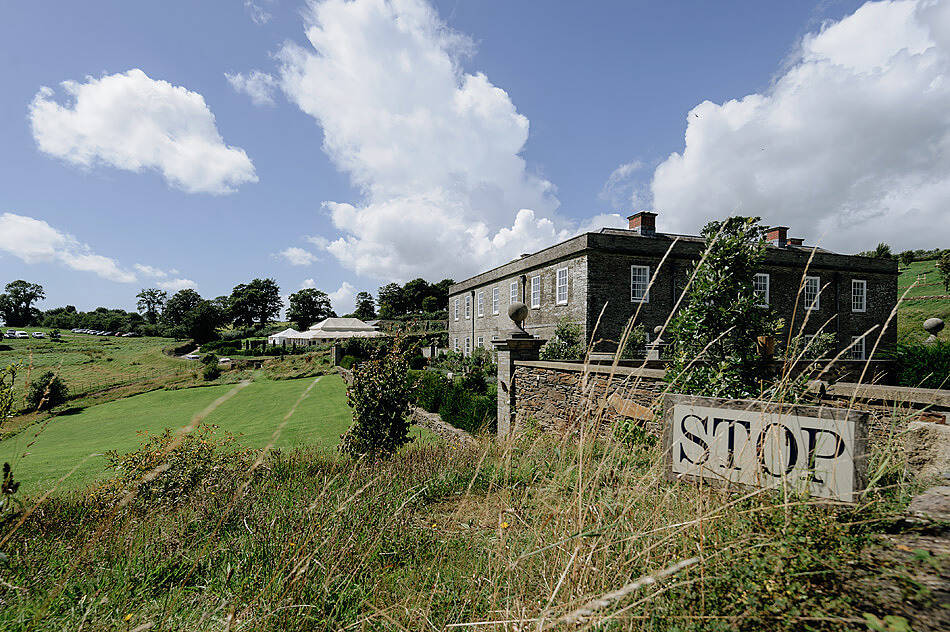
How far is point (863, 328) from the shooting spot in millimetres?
19031

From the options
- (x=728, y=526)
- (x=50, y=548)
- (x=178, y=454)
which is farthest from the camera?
(x=178, y=454)

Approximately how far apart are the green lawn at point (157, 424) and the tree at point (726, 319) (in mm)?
5682

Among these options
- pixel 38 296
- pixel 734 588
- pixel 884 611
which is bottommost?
pixel 734 588

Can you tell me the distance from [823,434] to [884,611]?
922mm

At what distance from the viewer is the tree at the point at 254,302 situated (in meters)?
60.3

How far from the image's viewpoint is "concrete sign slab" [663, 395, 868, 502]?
1672 millimetres

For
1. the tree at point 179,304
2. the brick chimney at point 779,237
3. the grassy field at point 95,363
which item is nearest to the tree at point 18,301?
the grassy field at point 95,363

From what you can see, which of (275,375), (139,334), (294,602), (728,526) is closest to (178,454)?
(294,602)

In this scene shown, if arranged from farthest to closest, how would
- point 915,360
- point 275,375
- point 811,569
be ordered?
point 275,375
point 915,360
point 811,569

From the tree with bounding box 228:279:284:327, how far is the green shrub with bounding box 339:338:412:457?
62904mm

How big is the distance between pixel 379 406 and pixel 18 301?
5087 centimetres

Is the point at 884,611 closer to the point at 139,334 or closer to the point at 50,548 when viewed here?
the point at 50,548

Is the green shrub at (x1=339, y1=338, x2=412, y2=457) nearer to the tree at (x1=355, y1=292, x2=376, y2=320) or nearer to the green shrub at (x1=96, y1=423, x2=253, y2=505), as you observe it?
the green shrub at (x1=96, y1=423, x2=253, y2=505)

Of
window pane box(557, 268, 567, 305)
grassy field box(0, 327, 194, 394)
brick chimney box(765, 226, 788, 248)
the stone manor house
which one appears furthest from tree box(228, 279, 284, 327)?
brick chimney box(765, 226, 788, 248)
